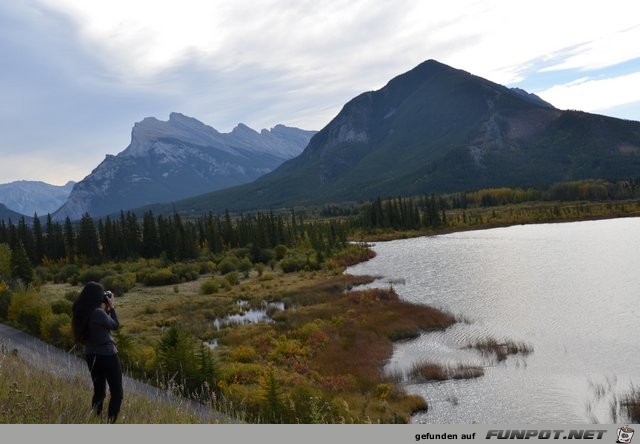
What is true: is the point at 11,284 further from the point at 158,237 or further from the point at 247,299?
the point at 158,237

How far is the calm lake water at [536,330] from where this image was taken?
2183 centimetres

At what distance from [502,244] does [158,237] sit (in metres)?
71.0

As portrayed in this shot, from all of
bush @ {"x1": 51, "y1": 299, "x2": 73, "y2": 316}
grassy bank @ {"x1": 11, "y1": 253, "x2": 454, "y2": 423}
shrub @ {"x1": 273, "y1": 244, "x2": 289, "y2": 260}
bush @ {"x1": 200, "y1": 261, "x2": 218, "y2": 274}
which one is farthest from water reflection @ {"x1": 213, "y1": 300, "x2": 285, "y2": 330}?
shrub @ {"x1": 273, "y1": 244, "x2": 289, "y2": 260}

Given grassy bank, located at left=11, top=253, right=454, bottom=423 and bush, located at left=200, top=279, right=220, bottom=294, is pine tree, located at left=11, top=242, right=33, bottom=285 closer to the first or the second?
grassy bank, located at left=11, top=253, right=454, bottom=423

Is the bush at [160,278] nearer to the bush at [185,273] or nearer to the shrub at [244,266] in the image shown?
the bush at [185,273]

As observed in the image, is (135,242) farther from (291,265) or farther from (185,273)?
(291,265)

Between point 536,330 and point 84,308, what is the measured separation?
2977cm

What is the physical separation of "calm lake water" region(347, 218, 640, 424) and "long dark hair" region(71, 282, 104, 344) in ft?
50.7

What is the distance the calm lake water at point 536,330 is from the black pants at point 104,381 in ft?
48.6

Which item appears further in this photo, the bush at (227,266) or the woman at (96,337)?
the bush at (227,266)

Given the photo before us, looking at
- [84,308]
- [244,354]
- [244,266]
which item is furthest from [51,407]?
[244,266]

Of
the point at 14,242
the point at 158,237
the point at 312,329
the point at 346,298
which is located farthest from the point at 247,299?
Answer: the point at 14,242

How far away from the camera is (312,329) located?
36562 millimetres

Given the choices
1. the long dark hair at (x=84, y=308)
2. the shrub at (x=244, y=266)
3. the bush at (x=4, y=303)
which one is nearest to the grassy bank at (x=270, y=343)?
the long dark hair at (x=84, y=308)
